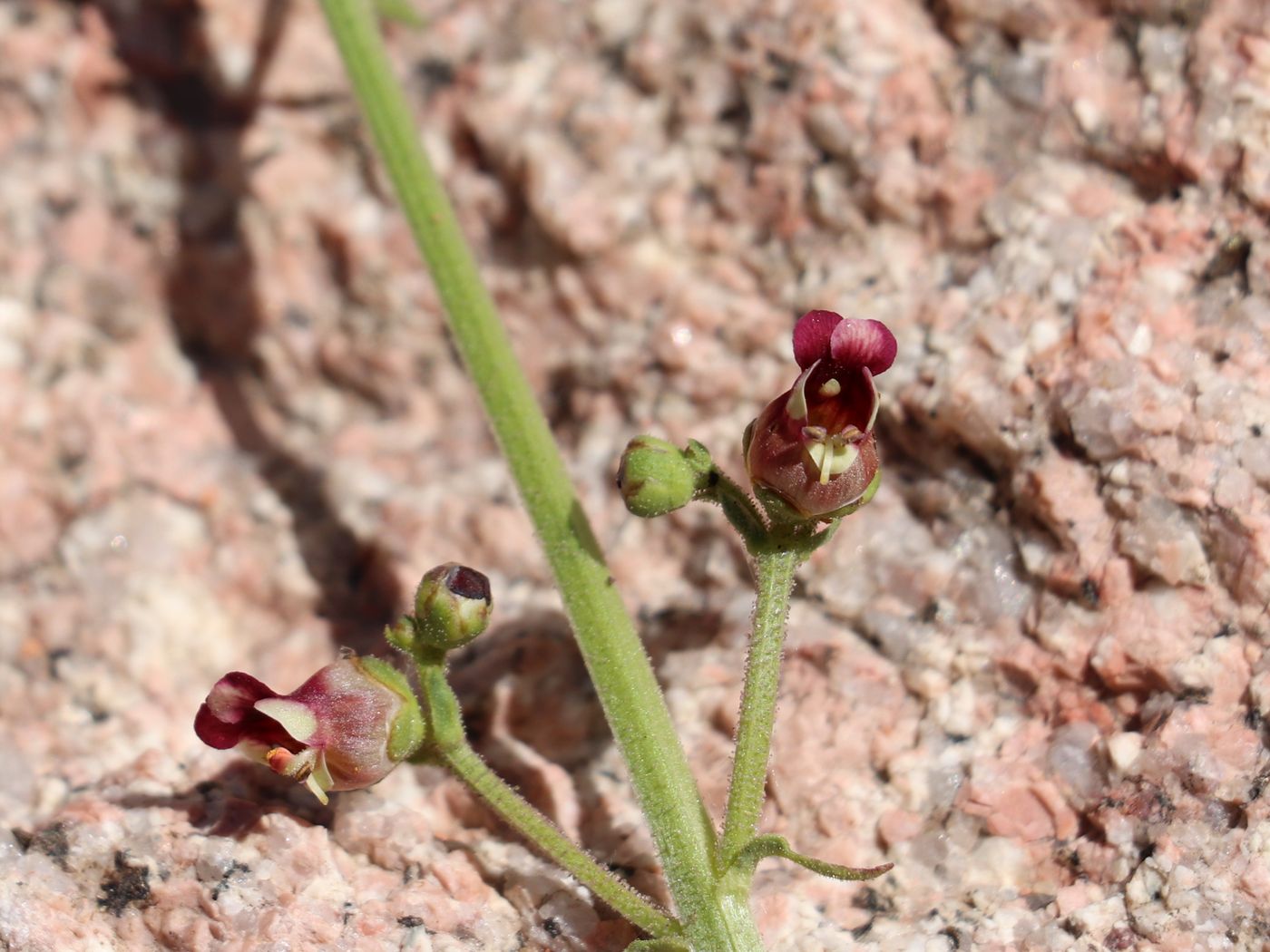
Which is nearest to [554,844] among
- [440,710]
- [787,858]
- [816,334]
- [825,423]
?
[440,710]

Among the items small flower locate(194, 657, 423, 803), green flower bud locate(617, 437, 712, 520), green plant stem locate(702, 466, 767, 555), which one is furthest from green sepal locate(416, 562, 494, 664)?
green plant stem locate(702, 466, 767, 555)

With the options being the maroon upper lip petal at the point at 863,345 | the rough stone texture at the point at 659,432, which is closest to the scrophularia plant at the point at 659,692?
the maroon upper lip petal at the point at 863,345

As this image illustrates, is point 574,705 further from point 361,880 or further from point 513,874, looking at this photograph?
point 361,880

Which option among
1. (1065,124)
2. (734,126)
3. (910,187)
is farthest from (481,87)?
(1065,124)

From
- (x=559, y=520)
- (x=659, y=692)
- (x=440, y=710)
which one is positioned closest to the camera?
(x=440, y=710)

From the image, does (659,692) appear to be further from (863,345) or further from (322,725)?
(863,345)
